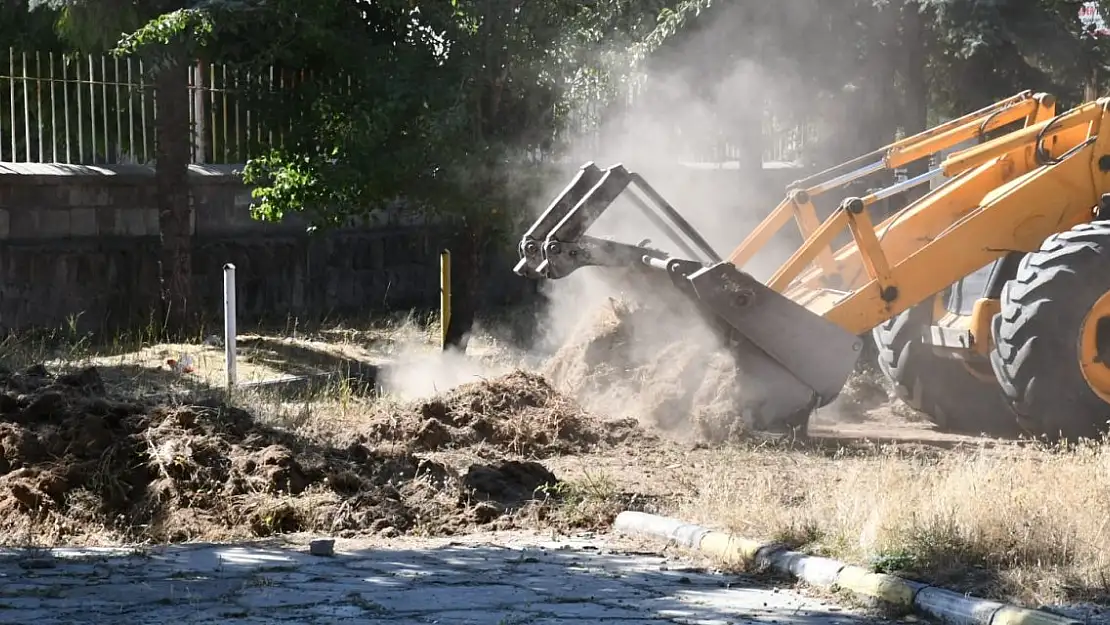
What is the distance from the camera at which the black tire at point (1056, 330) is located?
12383 mm

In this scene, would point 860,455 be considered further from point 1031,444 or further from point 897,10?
point 897,10

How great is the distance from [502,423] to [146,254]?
7304 mm

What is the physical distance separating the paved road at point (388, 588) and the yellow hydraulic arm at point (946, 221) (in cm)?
437

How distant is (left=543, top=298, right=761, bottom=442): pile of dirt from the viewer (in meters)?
12.6

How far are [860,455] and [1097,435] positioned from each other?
6.22 feet

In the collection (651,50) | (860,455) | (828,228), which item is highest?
(651,50)

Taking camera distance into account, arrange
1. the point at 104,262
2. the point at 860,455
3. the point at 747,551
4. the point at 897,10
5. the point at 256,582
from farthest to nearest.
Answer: the point at 897,10
the point at 104,262
the point at 860,455
the point at 747,551
the point at 256,582

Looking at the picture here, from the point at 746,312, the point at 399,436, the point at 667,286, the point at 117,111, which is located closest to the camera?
the point at 399,436

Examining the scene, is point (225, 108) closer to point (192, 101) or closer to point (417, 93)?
point (192, 101)

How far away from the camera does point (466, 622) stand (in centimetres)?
728

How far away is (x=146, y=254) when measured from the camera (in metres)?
18.2

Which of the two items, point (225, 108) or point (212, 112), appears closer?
point (225, 108)

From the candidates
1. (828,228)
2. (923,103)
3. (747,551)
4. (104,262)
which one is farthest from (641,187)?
(923,103)

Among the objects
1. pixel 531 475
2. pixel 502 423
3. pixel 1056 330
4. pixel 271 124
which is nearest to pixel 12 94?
pixel 271 124
